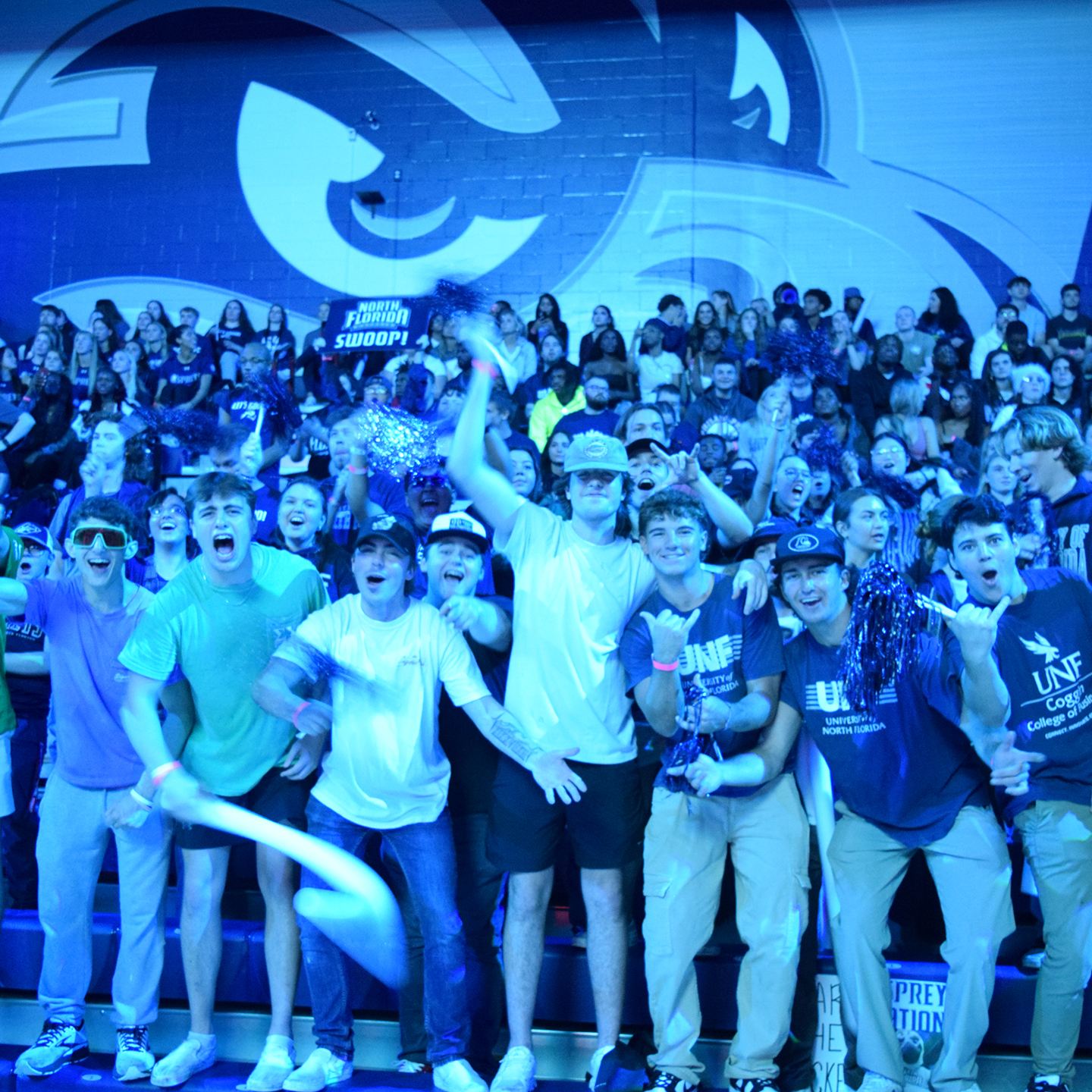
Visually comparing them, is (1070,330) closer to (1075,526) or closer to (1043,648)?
(1075,526)

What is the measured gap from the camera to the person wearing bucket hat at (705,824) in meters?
3.38

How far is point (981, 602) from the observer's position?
Answer: 362cm

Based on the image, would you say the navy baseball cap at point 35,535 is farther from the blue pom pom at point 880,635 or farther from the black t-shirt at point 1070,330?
the black t-shirt at point 1070,330

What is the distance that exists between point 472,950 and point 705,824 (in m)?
0.90

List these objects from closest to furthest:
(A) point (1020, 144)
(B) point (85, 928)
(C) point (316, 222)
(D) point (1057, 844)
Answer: (D) point (1057, 844) < (B) point (85, 928) < (A) point (1020, 144) < (C) point (316, 222)

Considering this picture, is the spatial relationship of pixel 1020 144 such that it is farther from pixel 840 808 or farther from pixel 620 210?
pixel 840 808

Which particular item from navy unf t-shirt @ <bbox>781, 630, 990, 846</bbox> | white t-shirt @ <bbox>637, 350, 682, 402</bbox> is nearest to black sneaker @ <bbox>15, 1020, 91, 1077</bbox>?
navy unf t-shirt @ <bbox>781, 630, 990, 846</bbox>

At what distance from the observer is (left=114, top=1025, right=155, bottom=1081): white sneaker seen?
147 inches

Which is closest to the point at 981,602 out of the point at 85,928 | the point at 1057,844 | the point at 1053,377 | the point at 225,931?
the point at 1057,844

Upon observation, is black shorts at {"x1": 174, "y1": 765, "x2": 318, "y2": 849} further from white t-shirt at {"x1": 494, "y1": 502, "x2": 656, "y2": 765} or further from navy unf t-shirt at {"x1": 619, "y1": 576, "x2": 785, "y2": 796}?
navy unf t-shirt at {"x1": 619, "y1": 576, "x2": 785, "y2": 796}

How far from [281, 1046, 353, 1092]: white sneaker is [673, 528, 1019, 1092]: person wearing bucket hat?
1507 mm

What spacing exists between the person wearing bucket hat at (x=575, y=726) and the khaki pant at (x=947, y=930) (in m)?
0.67

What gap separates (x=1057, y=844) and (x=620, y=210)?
10.2m

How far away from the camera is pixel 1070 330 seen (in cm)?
1054
